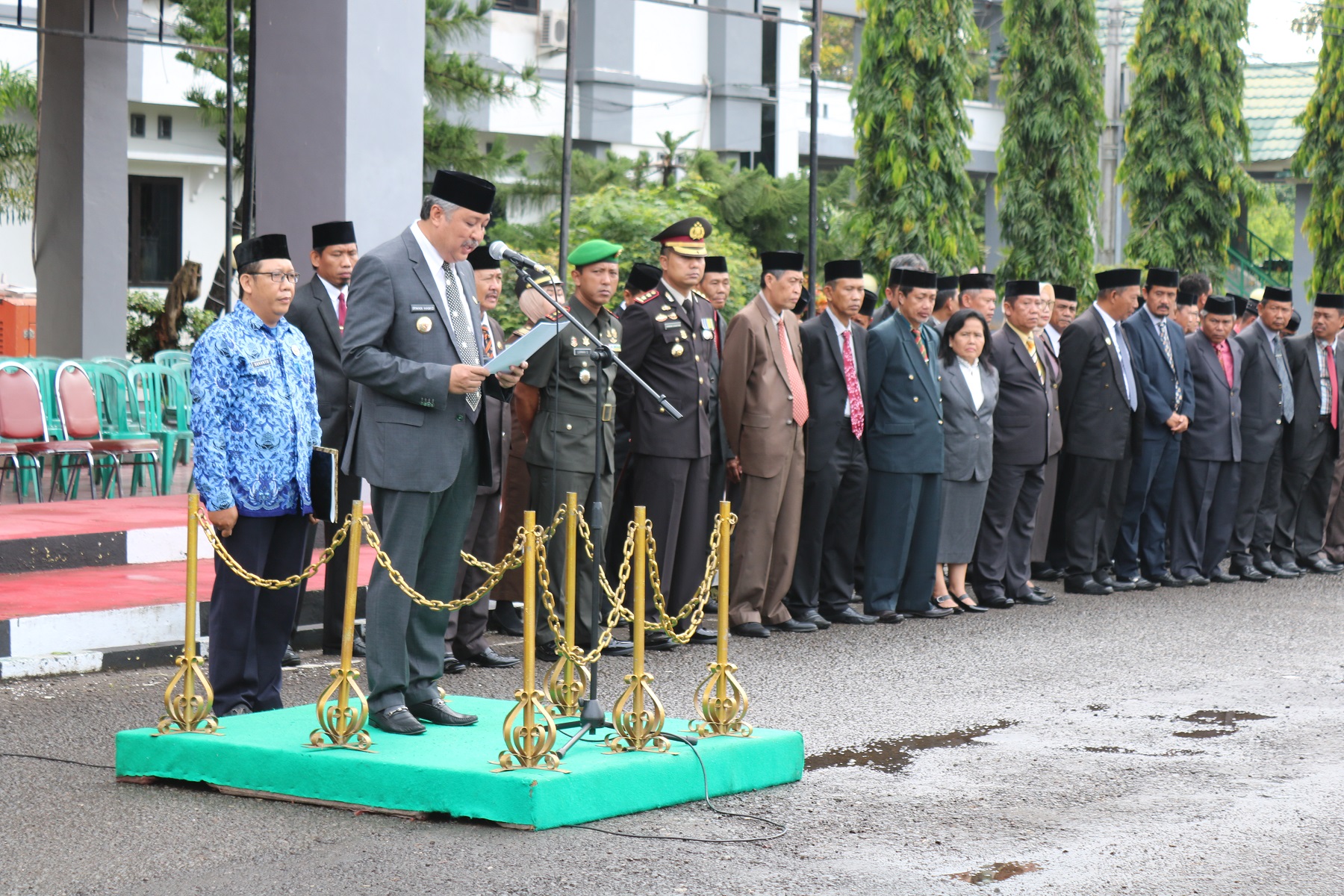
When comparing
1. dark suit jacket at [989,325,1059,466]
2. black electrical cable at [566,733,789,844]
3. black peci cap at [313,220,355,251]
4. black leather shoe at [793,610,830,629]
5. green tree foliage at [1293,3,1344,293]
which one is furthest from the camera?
green tree foliage at [1293,3,1344,293]

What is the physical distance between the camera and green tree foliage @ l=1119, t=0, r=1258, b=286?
19.9m

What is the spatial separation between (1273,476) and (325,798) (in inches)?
350

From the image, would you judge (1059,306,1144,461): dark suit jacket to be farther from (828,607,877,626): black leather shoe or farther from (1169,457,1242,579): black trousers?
(828,607,877,626): black leather shoe

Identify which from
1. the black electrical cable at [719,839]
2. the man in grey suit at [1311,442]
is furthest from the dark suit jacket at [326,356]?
the man in grey suit at [1311,442]

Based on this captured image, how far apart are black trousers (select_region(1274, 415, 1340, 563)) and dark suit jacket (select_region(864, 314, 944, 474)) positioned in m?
3.91

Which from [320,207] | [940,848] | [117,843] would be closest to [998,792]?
[940,848]

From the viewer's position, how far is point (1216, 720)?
7.09 metres

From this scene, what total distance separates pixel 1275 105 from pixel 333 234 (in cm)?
2431

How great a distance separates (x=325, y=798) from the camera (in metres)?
5.38

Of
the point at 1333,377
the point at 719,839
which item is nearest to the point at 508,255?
the point at 719,839

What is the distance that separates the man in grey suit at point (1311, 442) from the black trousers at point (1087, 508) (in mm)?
1913

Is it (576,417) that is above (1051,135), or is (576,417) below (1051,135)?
below

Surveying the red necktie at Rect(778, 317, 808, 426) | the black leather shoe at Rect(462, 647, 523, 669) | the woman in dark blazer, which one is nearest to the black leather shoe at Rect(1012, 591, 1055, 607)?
the woman in dark blazer

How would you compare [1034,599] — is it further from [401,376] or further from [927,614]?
[401,376]
